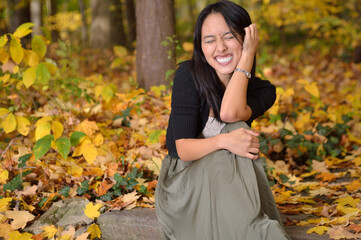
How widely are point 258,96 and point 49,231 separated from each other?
1.63m

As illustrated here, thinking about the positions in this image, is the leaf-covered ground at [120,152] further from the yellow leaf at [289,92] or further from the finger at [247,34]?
the finger at [247,34]

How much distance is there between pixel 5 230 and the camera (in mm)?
2625

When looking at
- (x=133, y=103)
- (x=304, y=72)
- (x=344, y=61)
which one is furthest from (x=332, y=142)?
(x=344, y=61)

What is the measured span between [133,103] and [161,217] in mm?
1803

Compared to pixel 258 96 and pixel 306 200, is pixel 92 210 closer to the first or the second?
pixel 258 96

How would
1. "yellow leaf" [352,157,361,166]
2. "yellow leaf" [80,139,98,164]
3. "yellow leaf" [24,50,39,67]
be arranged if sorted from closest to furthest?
"yellow leaf" [80,139,98,164] < "yellow leaf" [24,50,39,67] < "yellow leaf" [352,157,361,166]

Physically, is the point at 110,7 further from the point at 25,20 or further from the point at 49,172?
the point at 49,172

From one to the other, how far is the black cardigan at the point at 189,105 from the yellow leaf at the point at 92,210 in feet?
2.26

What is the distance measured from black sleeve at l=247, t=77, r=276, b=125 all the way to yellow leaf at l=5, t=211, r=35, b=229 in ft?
5.28

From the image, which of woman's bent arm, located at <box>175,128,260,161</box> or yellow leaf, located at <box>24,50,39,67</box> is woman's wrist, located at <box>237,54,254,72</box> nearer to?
woman's bent arm, located at <box>175,128,260,161</box>

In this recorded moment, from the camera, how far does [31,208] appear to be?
2.79 meters

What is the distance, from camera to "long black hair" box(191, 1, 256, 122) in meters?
2.20

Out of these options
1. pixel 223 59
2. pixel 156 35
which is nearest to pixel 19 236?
pixel 223 59

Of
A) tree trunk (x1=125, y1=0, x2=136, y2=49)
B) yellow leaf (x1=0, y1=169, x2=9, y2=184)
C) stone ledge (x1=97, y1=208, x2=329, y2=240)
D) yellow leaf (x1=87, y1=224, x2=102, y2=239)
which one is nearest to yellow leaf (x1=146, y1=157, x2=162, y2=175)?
stone ledge (x1=97, y1=208, x2=329, y2=240)
